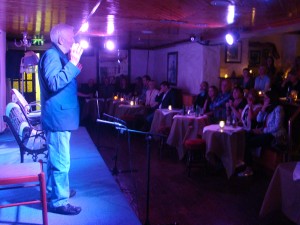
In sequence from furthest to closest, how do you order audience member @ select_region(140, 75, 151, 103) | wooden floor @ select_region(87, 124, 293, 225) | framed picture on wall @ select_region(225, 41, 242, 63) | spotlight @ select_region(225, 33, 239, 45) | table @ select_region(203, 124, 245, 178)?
framed picture on wall @ select_region(225, 41, 242, 63), audience member @ select_region(140, 75, 151, 103), spotlight @ select_region(225, 33, 239, 45), table @ select_region(203, 124, 245, 178), wooden floor @ select_region(87, 124, 293, 225)

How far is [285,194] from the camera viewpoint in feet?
9.66

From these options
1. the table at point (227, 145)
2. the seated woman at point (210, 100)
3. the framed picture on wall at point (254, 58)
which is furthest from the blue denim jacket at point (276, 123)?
the framed picture on wall at point (254, 58)

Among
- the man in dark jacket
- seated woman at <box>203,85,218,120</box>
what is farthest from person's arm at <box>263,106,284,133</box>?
the man in dark jacket

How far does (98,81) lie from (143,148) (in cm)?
536

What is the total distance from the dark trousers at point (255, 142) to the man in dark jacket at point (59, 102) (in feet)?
10.7

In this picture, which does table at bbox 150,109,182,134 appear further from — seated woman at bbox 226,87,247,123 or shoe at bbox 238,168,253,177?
shoe at bbox 238,168,253,177

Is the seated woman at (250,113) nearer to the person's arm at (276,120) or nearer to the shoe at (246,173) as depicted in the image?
the person's arm at (276,120)

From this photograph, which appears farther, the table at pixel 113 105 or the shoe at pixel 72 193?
the table at pixel 113 105

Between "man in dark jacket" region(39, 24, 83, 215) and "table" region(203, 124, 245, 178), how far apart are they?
2631mm

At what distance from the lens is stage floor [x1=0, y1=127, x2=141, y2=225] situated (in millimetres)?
2738

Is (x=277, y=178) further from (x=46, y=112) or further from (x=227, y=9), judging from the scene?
(x=227, y=9)

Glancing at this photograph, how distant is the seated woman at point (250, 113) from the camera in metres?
5.39

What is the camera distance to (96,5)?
167 inches

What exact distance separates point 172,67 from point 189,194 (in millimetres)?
6638
